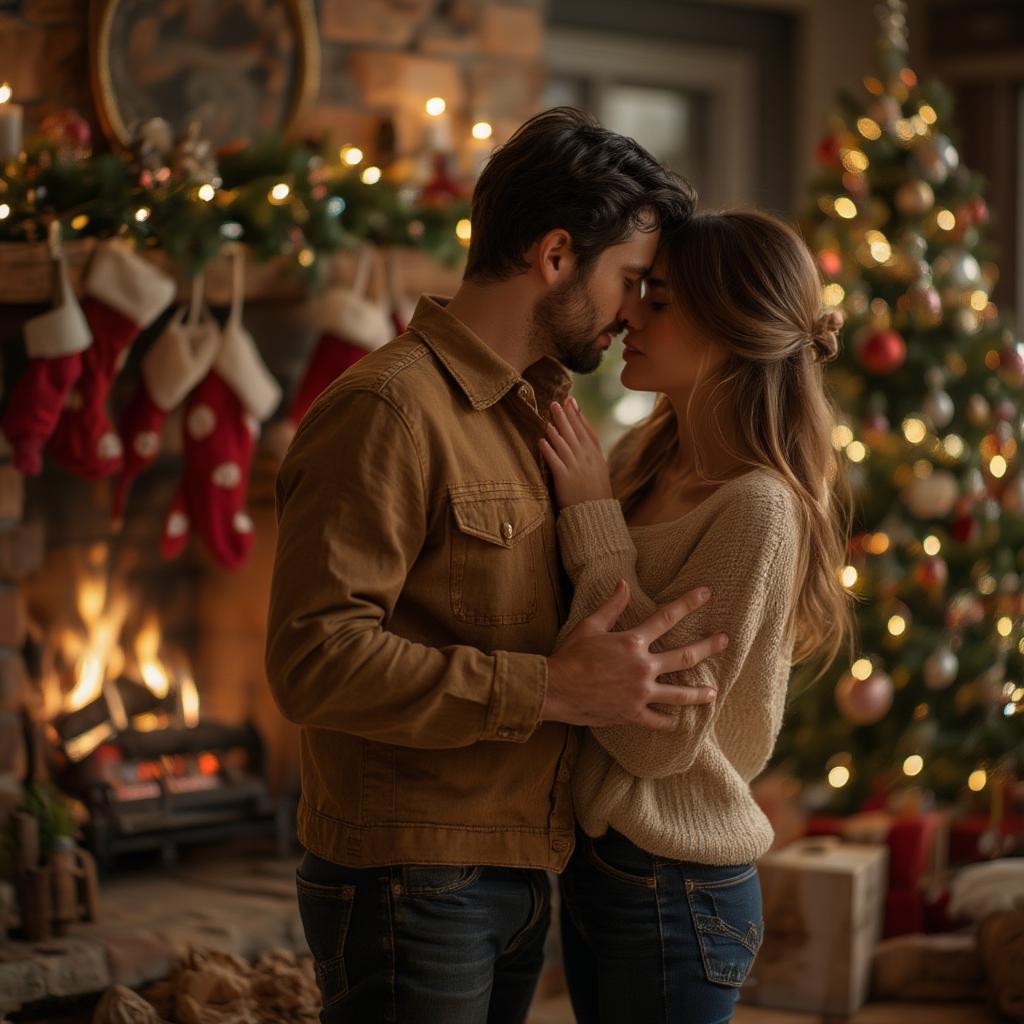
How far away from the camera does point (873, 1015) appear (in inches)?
118

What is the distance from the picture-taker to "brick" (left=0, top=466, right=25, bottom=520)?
2.80m

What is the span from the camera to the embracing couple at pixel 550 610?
4.77ft

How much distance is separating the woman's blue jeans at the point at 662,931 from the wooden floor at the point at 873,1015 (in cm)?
138

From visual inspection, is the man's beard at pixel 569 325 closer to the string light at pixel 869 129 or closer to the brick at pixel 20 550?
the brick at pixel 20 550

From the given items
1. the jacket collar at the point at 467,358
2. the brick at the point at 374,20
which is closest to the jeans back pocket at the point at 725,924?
the jacket collar at the point at 467,358

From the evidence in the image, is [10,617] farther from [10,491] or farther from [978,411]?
[978,411]

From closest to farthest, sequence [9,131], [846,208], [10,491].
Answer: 1. [9,131]
2. [10,491]
3. [846,208]

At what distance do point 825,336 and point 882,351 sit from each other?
1.68 m

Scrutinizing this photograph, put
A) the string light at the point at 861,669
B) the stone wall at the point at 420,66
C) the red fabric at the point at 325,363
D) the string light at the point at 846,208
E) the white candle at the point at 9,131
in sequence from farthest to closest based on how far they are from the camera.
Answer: the string light at the point at 846,208
the string light at the point at 861,669
the stone wall at the point at 420,66
the red fabric at the point at 325,363
the white candle at the point at 9,131

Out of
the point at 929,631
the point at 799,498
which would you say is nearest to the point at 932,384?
the point at 929,631

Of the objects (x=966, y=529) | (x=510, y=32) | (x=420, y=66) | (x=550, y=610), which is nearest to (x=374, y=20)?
(x=420, y=66)

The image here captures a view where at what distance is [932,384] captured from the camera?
348 cm

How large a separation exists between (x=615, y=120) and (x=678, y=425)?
3266 millimetres

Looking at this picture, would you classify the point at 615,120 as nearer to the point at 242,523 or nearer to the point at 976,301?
the point at 976,301
